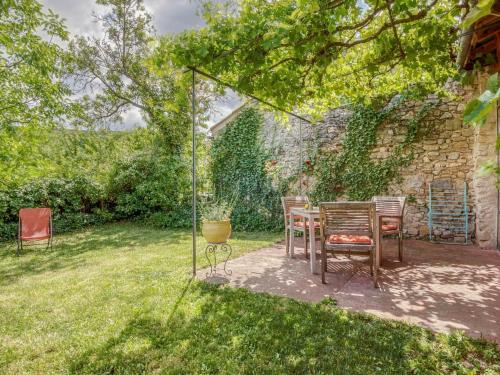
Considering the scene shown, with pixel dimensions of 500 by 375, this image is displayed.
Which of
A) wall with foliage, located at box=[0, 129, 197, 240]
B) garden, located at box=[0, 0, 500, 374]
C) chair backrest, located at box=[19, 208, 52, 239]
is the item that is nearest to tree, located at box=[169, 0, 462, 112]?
garden, located at box=[0, 0, 500, 374]

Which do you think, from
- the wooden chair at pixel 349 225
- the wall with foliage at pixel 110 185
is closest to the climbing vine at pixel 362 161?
the wooden chair at pixel 349 225

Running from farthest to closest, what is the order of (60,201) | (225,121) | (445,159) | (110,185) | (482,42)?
1. (110,185)
2. (225,121)
3. (60,201)
4. (445,159)
5. (482,42)

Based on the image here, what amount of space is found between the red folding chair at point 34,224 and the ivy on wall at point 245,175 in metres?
4.04

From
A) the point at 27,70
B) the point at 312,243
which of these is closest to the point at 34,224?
the point at 27,70

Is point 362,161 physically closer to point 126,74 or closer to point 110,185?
point 110,185

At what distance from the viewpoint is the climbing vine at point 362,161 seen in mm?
6152

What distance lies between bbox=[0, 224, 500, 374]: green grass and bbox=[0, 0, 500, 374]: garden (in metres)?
0.02

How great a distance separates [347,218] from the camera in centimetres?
319

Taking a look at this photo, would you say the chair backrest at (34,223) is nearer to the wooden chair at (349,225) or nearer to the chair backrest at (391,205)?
the wooden chair at (349,225)

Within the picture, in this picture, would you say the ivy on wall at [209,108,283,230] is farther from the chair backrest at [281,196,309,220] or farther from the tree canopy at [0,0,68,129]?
the tree canopy at [0,0,68,129]

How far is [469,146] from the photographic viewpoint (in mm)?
5633

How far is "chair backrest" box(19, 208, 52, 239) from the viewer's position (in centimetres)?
551

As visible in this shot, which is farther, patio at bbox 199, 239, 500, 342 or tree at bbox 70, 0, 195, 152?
tree at bbox 70, 0, 195, 152

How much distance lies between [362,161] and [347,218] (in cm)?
382
